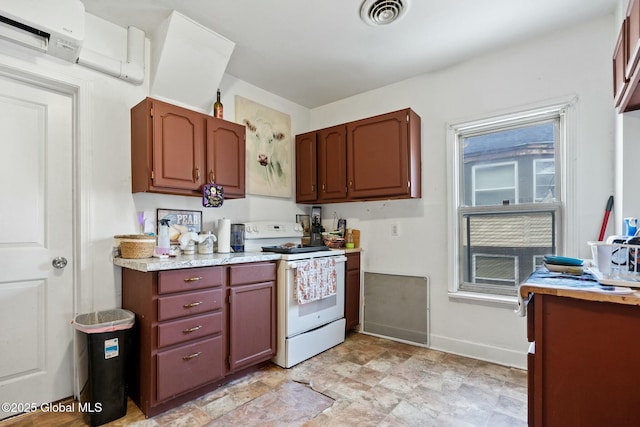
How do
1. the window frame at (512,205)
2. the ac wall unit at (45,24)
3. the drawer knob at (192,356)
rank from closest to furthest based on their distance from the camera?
the ac wall unit at (45,24)
the drawer knob at (192,356)
the window frame at (512,205)

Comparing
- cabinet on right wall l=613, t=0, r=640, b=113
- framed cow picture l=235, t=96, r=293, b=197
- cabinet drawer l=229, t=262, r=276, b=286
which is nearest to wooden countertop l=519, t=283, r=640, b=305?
cabinet on right wall l=613, t=0, r=640, b=113

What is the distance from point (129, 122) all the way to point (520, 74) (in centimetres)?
309

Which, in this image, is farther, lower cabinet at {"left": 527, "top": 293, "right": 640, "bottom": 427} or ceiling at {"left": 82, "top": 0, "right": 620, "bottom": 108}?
ceiling at {"left": 82, "top": 0, "right": 620, "bottom": 108}

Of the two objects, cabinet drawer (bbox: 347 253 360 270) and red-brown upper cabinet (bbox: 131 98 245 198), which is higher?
red-brown upper cabinet (bbox: 131 98 245 198)

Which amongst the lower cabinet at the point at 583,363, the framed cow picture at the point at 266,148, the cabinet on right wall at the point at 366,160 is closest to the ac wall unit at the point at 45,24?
the framed cow picture at the point at 266,148

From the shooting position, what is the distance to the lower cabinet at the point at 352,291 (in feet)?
10.6

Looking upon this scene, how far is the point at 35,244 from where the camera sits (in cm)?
202

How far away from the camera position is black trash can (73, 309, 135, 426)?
5.80ft

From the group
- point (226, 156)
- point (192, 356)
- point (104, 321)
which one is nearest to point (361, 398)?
point (192, 356)

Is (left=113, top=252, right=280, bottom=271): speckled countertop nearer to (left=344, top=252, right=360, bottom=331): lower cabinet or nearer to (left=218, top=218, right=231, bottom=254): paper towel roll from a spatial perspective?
(left=218, top=218, right=231, bottom=254): paper towel roll

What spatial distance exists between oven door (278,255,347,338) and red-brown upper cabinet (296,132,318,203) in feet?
3.51

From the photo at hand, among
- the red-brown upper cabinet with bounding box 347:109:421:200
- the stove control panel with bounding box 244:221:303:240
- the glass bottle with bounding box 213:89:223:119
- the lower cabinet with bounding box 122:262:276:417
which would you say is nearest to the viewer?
the lower cabinet with bounding box 122:262:276:417

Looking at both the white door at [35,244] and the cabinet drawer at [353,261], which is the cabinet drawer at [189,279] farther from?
the cabinet drawer at [353,261]

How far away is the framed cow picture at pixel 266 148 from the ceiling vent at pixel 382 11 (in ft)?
4.77
